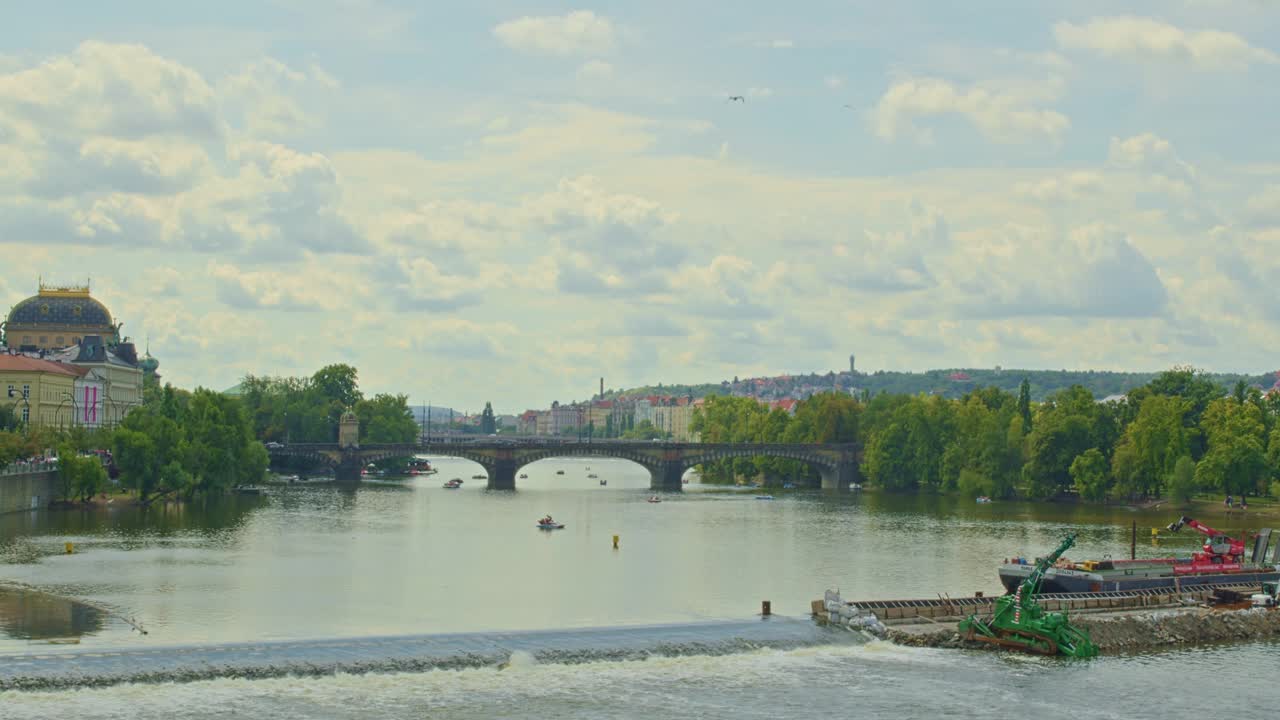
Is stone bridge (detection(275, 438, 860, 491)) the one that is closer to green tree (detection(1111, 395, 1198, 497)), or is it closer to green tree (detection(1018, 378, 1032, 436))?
green tree (detection(1018, 378, 1032, 436))

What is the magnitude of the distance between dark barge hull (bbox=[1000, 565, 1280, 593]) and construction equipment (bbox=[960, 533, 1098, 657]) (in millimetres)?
12480

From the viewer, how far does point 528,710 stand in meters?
50.1

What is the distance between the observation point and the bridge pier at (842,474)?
634 ft

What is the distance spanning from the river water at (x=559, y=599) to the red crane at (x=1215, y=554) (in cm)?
1033

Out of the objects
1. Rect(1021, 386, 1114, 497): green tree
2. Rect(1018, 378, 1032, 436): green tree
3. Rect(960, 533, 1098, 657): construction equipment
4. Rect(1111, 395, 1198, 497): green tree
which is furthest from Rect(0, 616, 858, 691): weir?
Rect(1018, 378, 1032, 436): green tree

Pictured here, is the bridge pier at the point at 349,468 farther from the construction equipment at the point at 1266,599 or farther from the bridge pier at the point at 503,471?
the construction equipment at the point at 1266,599

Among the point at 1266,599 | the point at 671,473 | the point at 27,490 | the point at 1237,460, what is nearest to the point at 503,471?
the point at 671,473

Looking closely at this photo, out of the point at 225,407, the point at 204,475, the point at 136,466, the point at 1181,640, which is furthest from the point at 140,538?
the point at 1181,640

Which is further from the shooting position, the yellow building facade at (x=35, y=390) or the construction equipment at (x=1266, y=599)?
the yellow building facade at (x=35, y=390)

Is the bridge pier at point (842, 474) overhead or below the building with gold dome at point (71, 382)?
below

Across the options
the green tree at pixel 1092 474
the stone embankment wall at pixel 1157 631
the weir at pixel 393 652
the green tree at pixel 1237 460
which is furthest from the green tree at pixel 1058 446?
the weir at pixel 393 652

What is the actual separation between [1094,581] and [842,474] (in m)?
119

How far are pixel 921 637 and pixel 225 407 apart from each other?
102060mm

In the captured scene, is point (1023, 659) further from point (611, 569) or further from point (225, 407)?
point (225, 407)
